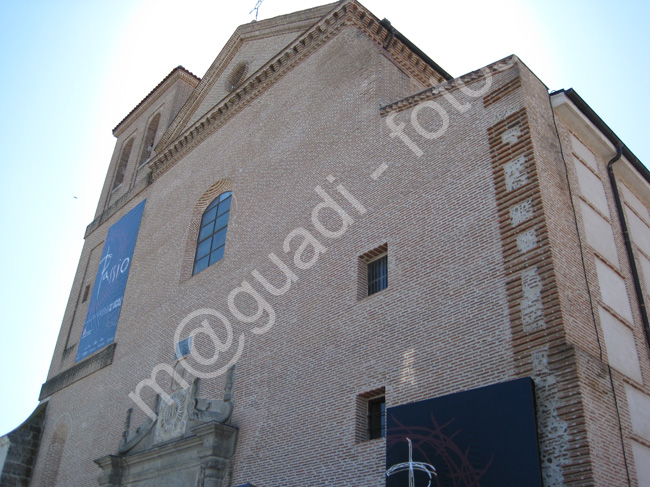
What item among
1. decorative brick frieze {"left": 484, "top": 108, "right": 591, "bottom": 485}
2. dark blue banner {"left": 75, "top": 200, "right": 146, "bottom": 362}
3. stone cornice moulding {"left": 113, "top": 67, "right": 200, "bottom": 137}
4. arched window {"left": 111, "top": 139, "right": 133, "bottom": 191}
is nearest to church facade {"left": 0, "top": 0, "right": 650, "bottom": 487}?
decorative brick frieze {"left": 484, "top": 108, "right": 591, "bottom": 485}

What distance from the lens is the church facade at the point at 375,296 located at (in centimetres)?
681

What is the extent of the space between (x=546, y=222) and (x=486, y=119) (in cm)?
207

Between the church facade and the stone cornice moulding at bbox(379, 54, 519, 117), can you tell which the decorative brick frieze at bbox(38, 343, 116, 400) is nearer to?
the church facade

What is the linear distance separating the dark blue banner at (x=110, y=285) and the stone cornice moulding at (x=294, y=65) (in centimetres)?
182

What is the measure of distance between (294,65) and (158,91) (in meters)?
9.46

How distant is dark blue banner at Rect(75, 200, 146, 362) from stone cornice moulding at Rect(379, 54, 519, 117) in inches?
375

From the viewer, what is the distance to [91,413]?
48.2 feet

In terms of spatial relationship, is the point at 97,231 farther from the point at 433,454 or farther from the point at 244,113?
the point at 433,454

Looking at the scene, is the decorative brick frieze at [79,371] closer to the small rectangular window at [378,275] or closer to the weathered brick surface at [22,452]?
the weathered brick surface at [22,452]

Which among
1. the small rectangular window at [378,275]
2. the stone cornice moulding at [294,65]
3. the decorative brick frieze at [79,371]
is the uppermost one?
the stone cornice moulding at [294,65]

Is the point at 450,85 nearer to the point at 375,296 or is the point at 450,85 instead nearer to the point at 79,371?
the point at 375,296

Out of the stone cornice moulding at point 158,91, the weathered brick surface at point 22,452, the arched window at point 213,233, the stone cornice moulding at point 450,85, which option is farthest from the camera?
the stone cornice moulding at point 158,91

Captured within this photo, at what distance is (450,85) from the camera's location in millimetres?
9336

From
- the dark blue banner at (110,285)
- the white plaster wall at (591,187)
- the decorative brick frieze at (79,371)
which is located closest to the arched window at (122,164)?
the dark blue banner at (110,285)
